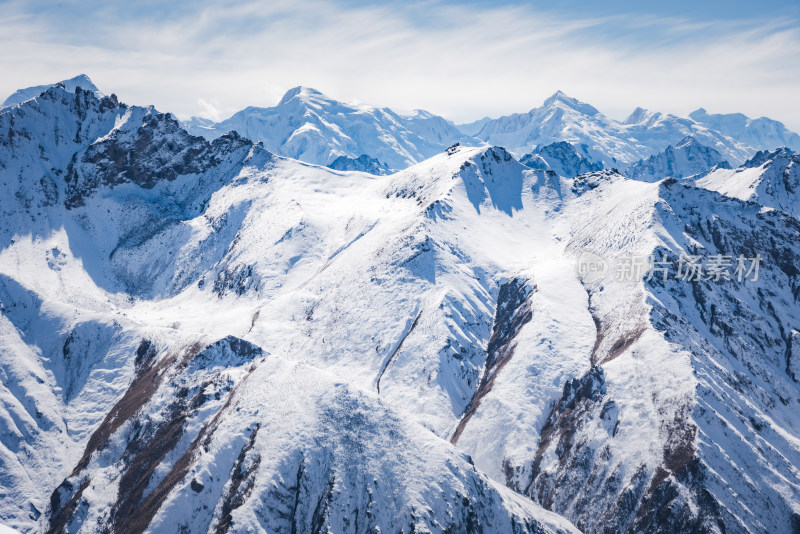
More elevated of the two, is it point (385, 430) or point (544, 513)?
point (385, 430)

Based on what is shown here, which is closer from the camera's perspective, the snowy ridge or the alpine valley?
the snowy ridge

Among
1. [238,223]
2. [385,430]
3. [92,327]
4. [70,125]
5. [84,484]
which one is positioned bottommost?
[84,484]

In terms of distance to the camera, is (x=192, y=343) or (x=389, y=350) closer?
(x=192, y=343)

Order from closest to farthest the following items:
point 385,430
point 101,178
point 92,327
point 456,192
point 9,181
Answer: point 385,430 < point 92,327 < point 456,192 < point 9,181 < point 101,178

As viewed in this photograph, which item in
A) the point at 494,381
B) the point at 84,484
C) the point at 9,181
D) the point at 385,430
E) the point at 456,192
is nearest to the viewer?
the point at 385,430

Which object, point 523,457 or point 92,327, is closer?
point 523,457

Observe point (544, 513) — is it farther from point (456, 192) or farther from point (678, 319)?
point (456, 192)

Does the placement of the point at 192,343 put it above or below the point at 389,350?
above

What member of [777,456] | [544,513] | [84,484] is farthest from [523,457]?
[84,484]
